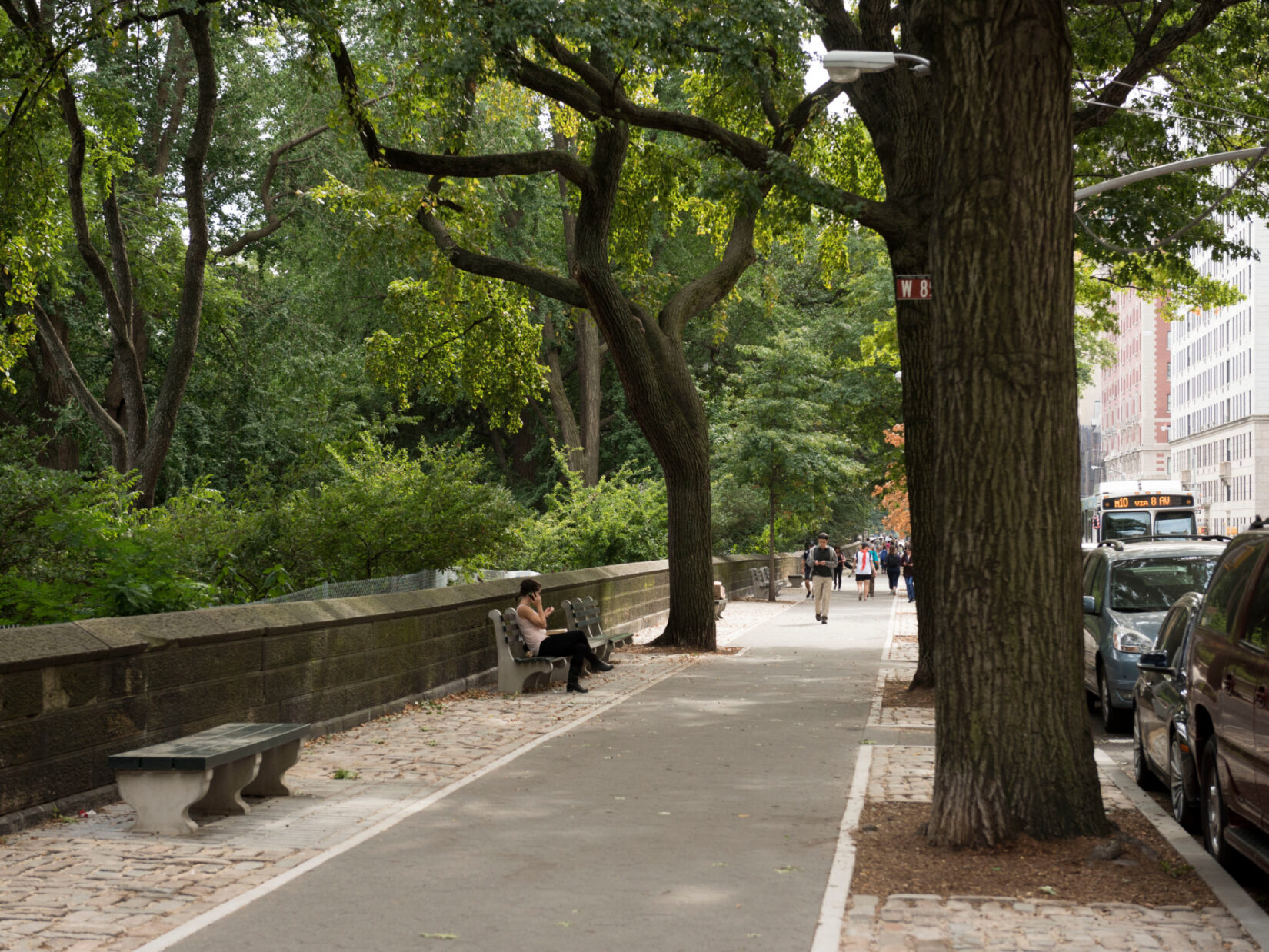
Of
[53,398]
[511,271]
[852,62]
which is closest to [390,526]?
[511,271]

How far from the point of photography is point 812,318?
47.4 metres

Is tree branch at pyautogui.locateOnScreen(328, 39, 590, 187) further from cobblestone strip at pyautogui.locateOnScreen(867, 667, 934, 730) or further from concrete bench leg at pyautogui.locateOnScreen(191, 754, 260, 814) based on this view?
concrete bench leg at pyautogui.locateOnScreen(191, 754, 260, 814)

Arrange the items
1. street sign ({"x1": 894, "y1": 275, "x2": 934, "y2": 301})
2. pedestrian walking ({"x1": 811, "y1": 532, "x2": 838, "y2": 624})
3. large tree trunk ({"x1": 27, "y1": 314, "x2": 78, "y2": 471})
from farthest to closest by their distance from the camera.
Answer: large tree trunk ({"x1": 27, "y1": 314, "x2": 78, "y2": 471}) < pedestrian walking ({"x1": 811, "y1": 532, "x2": 838, "y2": 624}) < street sign ({"x1": 894, "y1": 275, "x2": 934, "y2": 301})

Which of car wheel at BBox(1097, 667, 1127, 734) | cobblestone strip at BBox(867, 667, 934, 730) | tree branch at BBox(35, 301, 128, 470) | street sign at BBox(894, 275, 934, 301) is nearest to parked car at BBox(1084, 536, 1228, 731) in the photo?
car wheel at BBox(1097, 667, 1127, 734)

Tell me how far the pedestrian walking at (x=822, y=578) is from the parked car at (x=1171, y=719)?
58.5 ft

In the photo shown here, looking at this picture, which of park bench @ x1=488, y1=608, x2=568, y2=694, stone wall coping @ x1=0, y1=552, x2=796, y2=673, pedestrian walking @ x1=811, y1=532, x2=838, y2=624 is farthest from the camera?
pedestrian walking @ x1=811, y1=532, x2=838, y2=624

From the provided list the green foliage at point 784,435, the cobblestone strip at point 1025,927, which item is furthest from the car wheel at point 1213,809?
the green foliage at point 784,435

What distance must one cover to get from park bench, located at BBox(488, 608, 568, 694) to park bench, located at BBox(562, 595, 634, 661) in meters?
2.20

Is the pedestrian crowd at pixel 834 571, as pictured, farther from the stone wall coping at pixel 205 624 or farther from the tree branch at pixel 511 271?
the stone wall coping at pixel 205 624

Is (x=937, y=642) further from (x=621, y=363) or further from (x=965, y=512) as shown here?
(x=621, y=363)

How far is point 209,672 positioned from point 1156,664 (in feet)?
20.5

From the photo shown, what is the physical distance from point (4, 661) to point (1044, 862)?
215 inches

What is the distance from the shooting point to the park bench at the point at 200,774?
24.8 feet

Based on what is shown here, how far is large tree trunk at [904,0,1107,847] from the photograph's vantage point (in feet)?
23.4
